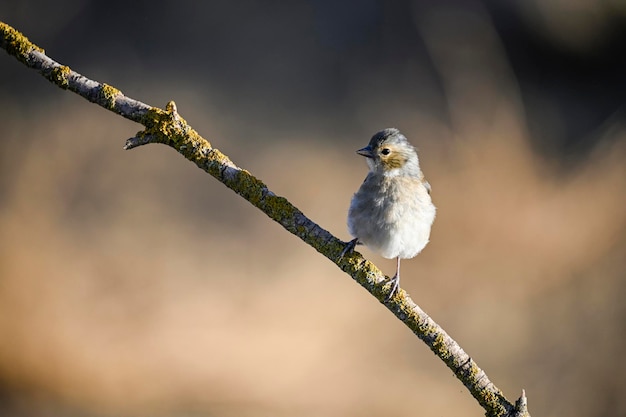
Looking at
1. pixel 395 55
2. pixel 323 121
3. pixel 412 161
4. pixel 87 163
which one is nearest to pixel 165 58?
pixel 87 163

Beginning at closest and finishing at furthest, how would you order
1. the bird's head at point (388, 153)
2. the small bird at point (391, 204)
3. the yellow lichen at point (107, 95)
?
the yellow lichen at point (107, 95), the small bird at point (391, 204), the bird's head at point (388, 153)

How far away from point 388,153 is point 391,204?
0.68ft

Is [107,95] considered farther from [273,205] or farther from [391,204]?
[391,204]

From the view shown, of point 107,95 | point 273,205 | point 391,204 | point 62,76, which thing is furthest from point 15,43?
point 391,204

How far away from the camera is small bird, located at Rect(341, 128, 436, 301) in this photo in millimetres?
2242

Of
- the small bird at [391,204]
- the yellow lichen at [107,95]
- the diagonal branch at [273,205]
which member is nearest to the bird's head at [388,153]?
the small bird at [391,204]

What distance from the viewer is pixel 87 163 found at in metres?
4.42

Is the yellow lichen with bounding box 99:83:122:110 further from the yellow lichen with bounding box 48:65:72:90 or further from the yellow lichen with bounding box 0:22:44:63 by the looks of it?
the yellow lichen with bounding box 0:22:44:63

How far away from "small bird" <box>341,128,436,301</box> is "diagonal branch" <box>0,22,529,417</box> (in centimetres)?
55

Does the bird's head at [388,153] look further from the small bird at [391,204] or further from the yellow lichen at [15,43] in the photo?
the yellow lichen at [15,43]

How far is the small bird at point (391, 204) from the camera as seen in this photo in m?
2.24

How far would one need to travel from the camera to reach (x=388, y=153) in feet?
7.77

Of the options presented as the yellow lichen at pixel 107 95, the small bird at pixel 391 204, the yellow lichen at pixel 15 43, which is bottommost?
the yellow lichen at pixel 107 95

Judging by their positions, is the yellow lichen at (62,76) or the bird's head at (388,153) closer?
the yellow lichen at (62,76)
